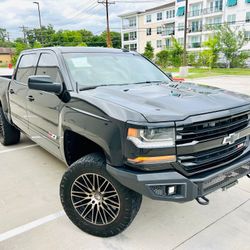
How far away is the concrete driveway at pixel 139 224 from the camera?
8.02 feet

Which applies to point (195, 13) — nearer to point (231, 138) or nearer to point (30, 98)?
point (30, 98)

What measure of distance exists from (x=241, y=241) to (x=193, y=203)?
2.43ft

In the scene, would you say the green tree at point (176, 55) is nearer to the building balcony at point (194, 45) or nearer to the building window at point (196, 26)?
the building balcony at point (194, 45)

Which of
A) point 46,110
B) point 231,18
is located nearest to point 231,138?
point 46,110

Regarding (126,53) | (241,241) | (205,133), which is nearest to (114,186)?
(205,133)

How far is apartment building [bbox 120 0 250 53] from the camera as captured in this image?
3988 cm

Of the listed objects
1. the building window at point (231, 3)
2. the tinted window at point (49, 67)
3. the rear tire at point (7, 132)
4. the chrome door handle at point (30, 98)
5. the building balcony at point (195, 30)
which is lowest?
the rear tire at point (7, 132)

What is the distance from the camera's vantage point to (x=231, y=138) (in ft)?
7.64

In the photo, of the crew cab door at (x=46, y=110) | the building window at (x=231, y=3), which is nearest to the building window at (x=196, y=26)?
the building window at (x=231, y=3)

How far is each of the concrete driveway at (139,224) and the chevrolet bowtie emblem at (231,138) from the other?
932 mm

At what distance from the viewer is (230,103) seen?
2.39m

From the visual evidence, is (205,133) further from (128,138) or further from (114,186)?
(114,186)

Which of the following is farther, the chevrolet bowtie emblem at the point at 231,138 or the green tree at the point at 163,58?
the green tree at the point at 163,58

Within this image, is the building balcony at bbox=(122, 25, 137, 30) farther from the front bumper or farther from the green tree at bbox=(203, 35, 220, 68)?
the front bumper
